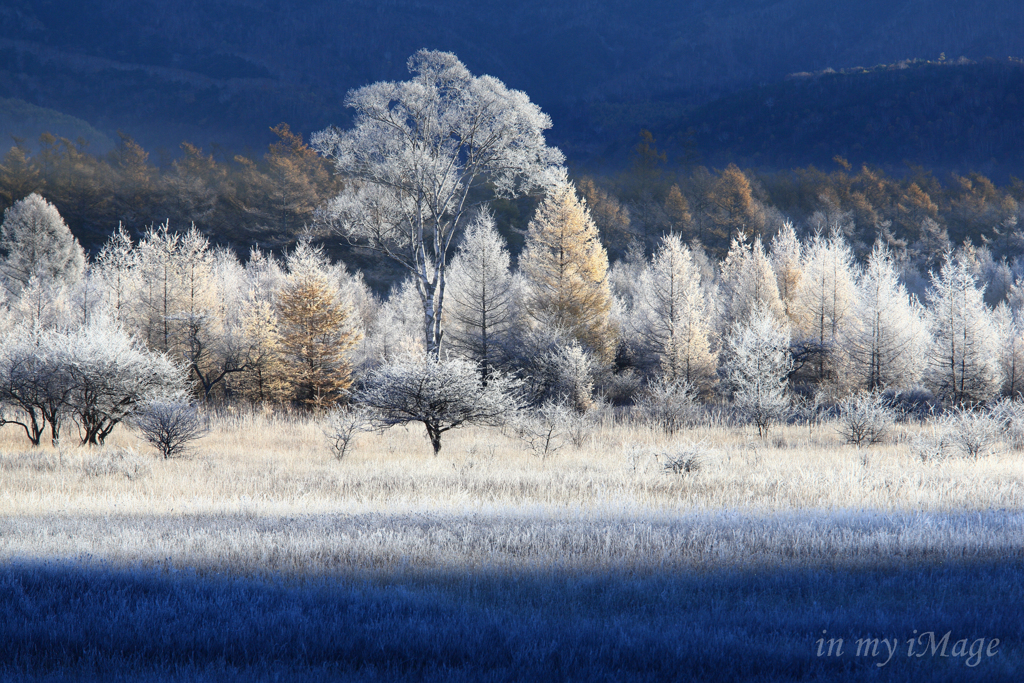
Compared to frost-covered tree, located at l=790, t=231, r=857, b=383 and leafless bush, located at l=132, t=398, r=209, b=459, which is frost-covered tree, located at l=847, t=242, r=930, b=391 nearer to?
frost-covered tree, located at l=790, t=231, r=857, b=383

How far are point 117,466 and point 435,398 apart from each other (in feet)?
20.1

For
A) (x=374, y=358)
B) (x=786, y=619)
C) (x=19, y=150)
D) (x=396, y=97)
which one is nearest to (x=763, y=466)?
(x=786, y=619)

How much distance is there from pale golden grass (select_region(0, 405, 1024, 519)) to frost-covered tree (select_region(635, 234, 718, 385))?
13.4 metres

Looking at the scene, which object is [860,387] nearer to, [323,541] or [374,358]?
[374,358]

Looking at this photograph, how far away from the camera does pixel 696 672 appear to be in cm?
347

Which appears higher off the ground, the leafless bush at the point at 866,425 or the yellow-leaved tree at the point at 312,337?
the yellow-leaved tree at the point at 312,337

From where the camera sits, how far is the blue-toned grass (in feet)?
11.4

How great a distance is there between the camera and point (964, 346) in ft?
83.8

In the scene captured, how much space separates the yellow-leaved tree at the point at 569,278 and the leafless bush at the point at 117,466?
20.1 metres

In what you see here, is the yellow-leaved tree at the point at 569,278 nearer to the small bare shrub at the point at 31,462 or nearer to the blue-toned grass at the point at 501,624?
the small bare shrub at the point at 31,462

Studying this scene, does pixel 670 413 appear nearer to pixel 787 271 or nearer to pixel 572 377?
pixel 572 377

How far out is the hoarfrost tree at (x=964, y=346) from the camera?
25.4m

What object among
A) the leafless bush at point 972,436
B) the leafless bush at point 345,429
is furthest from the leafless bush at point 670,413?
the leafless bush at point 345,429

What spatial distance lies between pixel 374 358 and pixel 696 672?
3199 centimetres
